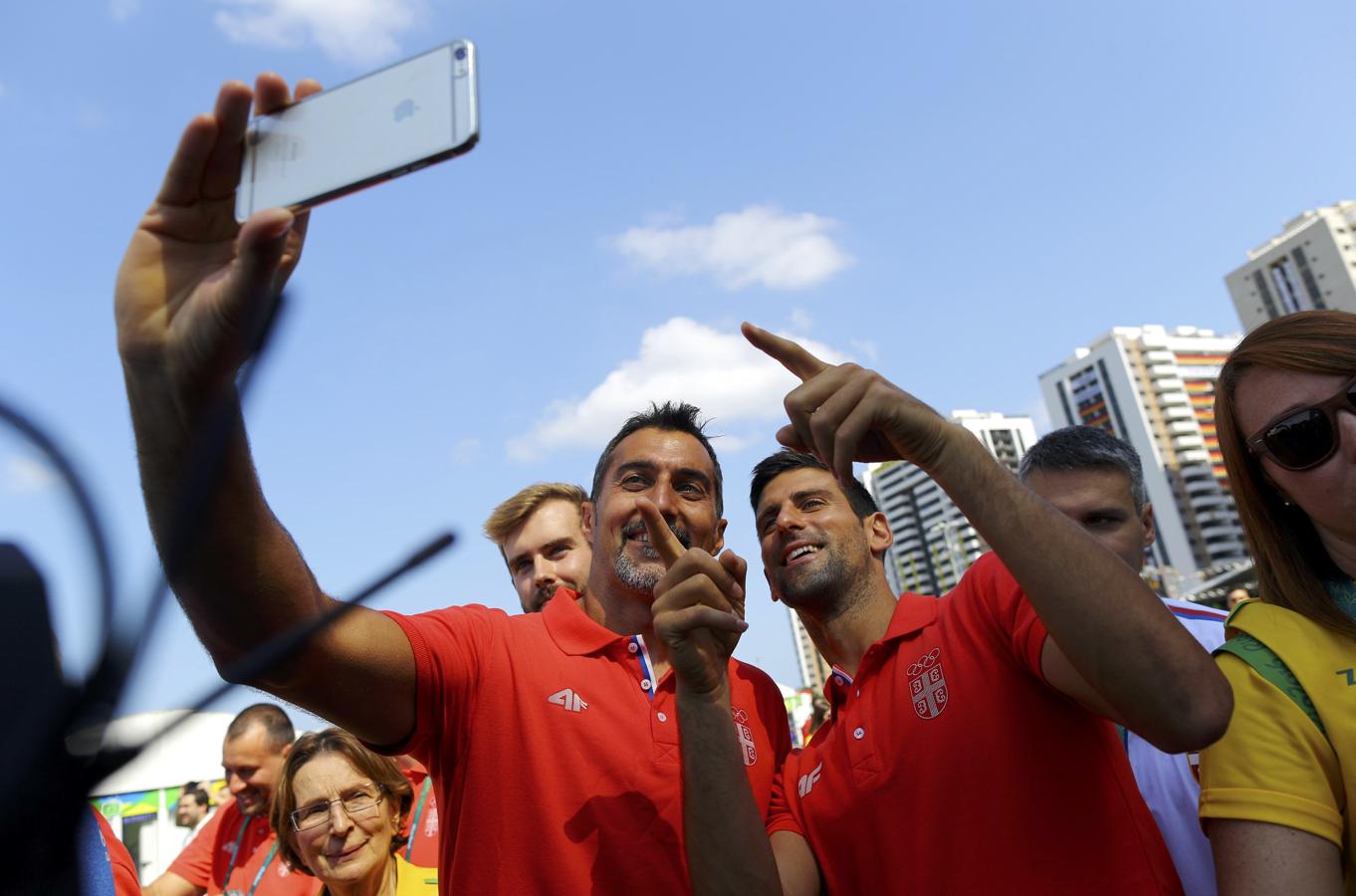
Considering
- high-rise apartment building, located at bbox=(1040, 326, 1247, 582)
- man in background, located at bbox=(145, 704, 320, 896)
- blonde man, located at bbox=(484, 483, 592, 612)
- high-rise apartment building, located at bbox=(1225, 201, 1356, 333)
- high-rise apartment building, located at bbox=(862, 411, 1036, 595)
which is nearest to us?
blonde man, located at bbox=(484, 483, 592, 612)

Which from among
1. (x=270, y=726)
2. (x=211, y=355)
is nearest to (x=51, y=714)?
(x=211, y=355)

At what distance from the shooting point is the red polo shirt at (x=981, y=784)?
197 centimetres

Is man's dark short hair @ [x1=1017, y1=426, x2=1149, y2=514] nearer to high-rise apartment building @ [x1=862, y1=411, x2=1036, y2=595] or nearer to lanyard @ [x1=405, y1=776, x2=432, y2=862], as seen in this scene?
lanyard @ [x1=405, y1=776, x2=432, y2=862]

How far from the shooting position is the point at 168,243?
4.10 feet

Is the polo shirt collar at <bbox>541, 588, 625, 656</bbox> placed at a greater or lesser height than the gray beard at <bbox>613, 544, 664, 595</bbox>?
lesser

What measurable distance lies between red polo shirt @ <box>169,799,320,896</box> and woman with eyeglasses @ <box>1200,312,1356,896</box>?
4.70 meters

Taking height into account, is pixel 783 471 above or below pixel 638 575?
above

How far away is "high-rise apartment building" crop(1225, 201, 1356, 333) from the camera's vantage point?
350 ft

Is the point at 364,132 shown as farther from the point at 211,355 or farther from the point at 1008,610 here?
the point at 1008,610

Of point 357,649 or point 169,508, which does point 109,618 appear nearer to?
point 169,508

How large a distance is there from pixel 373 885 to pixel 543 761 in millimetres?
1820

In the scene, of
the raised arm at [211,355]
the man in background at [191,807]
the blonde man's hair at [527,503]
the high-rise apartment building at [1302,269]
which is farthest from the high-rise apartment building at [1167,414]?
the raised arm at [211,355]

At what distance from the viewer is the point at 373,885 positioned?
3430 millimetres

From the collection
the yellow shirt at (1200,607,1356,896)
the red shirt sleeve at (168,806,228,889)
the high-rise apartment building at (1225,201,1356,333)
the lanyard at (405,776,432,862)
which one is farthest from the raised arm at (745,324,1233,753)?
the high-rise apartment building at (1225,201,1356,333)
